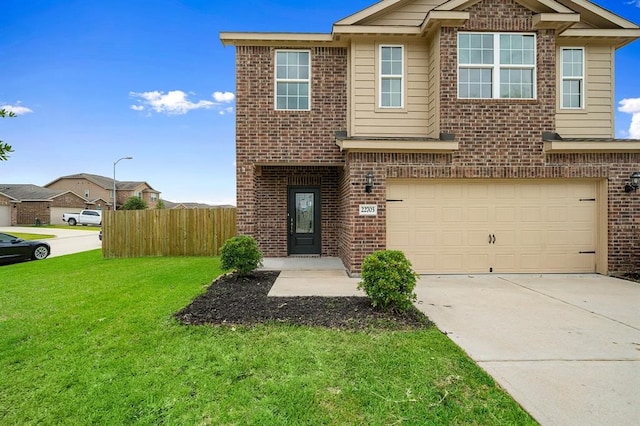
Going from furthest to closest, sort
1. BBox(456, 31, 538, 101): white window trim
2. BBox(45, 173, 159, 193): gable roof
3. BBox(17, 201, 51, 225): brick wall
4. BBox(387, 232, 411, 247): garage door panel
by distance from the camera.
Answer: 1. BBox(45, 173, 159, 193): gable roof
2. BBox(17, 201, 51, 225): brick wall
3. BBox(387, 232, 411, 247): garage door panel
4. BBox(456, 31, 538, 101): white window trim

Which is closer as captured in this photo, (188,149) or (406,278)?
(406,278)

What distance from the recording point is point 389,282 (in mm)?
4977

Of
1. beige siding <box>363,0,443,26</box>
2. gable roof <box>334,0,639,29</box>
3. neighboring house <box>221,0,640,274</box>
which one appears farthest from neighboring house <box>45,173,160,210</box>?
neighboring house <box>221,0,640,274</box>

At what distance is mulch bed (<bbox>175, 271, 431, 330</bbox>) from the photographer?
4.67m

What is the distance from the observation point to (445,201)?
8.23 metres

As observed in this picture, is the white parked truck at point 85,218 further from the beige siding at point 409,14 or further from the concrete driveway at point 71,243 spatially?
the beige siding at point 409,14

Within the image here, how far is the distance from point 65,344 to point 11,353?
0.49 metres

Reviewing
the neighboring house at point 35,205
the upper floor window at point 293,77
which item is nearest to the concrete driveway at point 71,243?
the upper floor window at point 293,77

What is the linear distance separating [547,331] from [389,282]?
214cm

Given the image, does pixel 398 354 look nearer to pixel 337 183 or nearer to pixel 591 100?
pixel 337 183

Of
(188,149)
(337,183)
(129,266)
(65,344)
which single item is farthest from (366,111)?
(188,149)

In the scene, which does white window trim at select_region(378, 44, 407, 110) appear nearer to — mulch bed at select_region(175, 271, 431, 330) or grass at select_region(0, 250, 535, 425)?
mulch bed at select_region(175, 271, 431, 330)

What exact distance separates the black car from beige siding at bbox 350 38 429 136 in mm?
12839

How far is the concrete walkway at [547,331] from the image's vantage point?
2.82m
